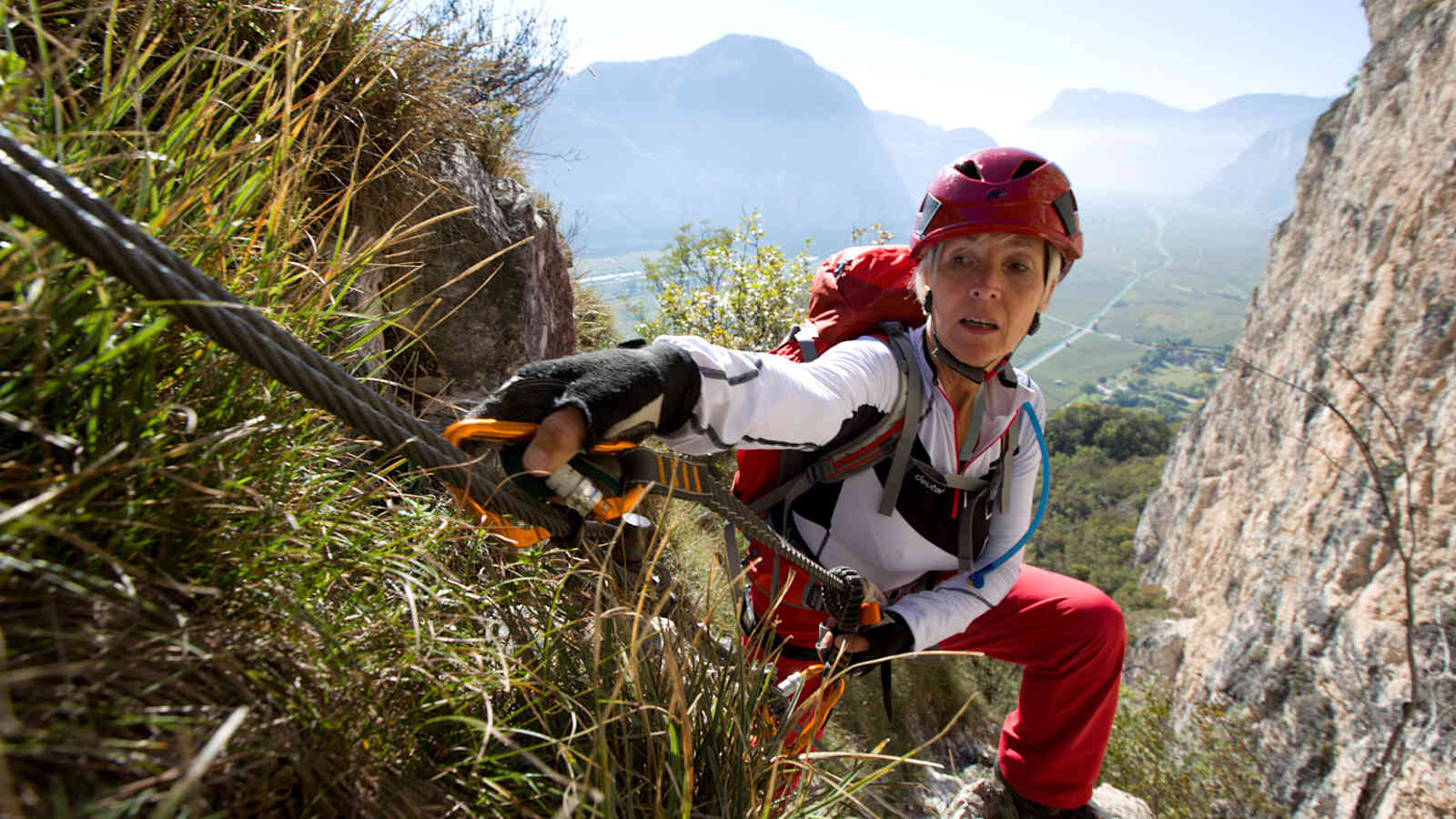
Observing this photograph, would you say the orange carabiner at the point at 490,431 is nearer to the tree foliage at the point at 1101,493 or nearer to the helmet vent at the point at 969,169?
the helmet vent at the point at 969,169

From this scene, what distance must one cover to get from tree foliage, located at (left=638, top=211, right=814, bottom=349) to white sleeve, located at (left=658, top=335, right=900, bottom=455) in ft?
30.3

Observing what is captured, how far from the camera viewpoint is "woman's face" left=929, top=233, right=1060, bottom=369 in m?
2.54

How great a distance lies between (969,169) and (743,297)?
9.58 meters

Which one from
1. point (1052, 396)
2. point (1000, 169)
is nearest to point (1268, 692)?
point (1000, 169)

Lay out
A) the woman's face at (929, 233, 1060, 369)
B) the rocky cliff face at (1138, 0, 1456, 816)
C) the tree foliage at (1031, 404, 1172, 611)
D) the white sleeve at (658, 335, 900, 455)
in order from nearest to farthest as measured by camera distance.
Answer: the white sleeve at (658, 335, 900, 455) < the woman's face at (929, 233, 1060, 369) < the rocky cliff face at (1138, 0, 1456, 816) < the tree foliage at (1031, 404, 1172, 611)

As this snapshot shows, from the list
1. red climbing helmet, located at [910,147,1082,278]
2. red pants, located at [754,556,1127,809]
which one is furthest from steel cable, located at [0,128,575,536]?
red climbing helmet, located at [910,147,1082,278]

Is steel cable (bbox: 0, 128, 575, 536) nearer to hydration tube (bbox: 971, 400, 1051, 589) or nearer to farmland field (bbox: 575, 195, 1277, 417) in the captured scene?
hydration tube (bbox: 971, 400, 1051, 589)

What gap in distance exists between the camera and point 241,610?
1118mm

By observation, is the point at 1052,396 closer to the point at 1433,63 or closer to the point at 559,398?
the point at 1433,63

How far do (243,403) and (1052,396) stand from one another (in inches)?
5013

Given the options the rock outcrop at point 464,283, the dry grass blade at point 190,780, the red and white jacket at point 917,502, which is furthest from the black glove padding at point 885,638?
the rock outcrop at point 464,283

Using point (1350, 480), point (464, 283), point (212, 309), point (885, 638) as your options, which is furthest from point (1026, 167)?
point (1350, 480)

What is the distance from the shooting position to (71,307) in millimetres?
995

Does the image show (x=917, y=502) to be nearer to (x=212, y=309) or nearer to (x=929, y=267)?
(x=929, y=267)
